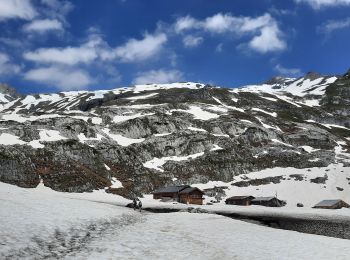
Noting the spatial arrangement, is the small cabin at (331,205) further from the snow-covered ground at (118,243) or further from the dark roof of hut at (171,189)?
the snow-covered ground at (118,243)

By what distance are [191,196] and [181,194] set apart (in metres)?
3.18

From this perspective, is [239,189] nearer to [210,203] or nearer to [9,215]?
[210,203]

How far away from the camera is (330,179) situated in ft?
407

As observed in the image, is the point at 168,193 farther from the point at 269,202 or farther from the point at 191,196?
the point at 269,202

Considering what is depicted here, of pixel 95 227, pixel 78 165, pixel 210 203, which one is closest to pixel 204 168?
pixel 210 203

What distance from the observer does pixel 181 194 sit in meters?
106

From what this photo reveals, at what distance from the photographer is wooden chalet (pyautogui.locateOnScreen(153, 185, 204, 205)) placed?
10338 centimetres

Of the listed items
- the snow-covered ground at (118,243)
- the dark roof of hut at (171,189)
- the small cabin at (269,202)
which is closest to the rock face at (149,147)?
the dark roof of hut at (171,189)

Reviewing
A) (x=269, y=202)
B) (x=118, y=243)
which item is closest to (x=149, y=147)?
(x=269, y=202)

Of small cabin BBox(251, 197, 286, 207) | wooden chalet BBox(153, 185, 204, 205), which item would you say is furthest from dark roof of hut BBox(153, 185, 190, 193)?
small cabin BBox(251, 197, 286, 207)

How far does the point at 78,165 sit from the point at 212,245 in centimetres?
8797

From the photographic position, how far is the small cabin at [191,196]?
4045 inches

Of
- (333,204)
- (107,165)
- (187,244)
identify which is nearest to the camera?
(187,244)

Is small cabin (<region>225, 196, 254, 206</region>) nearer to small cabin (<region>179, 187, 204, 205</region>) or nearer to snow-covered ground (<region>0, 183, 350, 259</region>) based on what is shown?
small cabin (<region>179, 187, 204, 205</region>)
